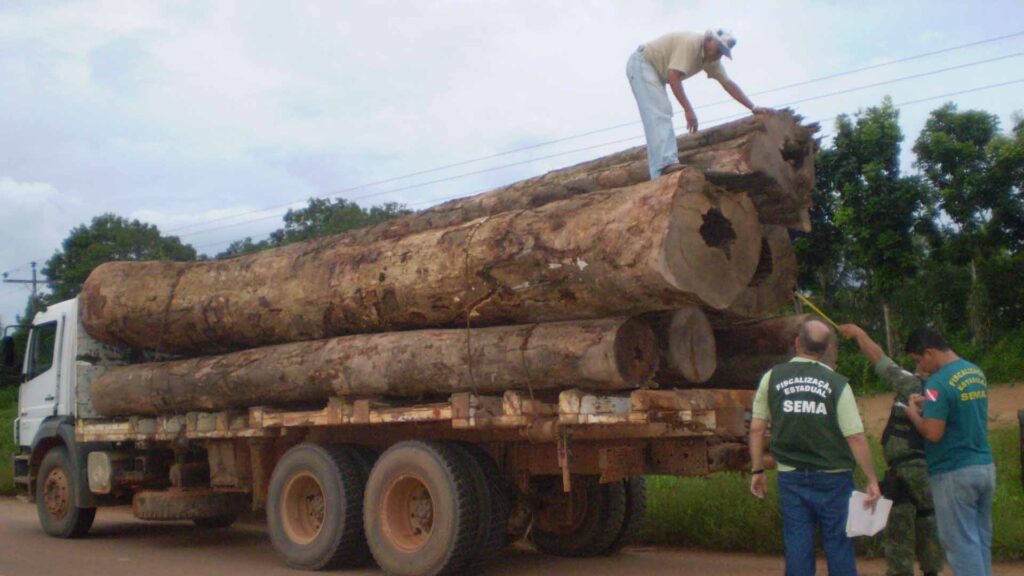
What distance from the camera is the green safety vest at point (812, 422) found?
5.29 m

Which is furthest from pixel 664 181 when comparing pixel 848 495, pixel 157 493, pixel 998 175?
pixel 998 175

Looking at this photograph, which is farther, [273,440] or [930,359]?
[273,440]

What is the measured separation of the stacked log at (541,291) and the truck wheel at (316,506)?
0.51m

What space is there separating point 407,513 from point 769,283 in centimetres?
317

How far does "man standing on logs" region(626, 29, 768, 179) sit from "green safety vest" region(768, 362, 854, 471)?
8.31ft

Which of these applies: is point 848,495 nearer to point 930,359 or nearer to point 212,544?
point 930,359

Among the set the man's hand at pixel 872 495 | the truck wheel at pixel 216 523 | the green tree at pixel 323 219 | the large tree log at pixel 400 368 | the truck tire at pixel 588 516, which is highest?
the green tree at pixel 323 219

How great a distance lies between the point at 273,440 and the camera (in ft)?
29.5

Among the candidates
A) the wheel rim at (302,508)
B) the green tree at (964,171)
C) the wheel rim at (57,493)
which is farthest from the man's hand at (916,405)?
the green tree at (964,171)

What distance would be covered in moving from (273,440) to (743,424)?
4.39 metres

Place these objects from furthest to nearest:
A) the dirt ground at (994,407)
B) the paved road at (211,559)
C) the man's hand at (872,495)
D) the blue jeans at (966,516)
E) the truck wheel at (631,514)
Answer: the dirt ground at (994,407) → the truck wheel at (631,514) → the paved road at (211,559) → the blue jeans at (966,516) → the man's hand at (872,495)

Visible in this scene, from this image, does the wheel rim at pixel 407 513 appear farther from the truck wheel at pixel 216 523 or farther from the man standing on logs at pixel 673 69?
the truck wheel at pixel 216 523

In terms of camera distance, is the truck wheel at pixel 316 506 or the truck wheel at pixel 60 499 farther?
the truck wheel at pixel 60 499

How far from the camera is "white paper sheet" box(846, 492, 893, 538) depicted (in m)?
5.24
